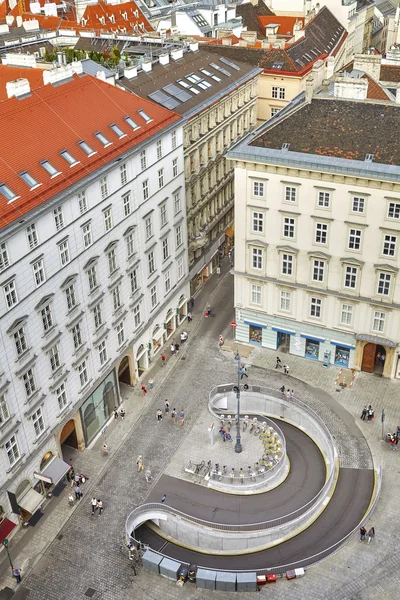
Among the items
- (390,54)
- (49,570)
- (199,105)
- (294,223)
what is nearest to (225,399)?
(294,223)

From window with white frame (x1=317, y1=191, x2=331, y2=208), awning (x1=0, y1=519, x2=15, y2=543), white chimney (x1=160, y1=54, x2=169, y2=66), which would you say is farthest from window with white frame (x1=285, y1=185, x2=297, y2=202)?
awning (x1=0, y1=519, x2=15, y2=543)

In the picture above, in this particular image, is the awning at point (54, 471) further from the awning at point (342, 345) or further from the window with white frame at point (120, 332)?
the awning at point (342, 345)

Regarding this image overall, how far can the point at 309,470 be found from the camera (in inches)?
2232

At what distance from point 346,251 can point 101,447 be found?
1166 inches

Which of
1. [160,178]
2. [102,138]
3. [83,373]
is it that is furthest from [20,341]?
[160,178]

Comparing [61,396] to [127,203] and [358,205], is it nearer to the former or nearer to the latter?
[127,203]

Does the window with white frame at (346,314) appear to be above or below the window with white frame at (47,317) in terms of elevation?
below

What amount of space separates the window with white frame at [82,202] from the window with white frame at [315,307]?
25.7m

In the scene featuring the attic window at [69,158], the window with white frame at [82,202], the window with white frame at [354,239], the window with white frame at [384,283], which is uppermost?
the attic window at [69,158]

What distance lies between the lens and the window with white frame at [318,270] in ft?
207

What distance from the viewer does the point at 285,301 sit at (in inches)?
2650

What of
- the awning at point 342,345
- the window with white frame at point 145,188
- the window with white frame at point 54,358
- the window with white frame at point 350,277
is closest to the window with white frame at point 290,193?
the window with white frame at point 350,277

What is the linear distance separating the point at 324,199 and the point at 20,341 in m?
30.6

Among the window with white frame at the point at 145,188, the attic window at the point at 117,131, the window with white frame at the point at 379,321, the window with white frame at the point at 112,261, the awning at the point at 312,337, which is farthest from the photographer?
the awning at the point at 312,337
